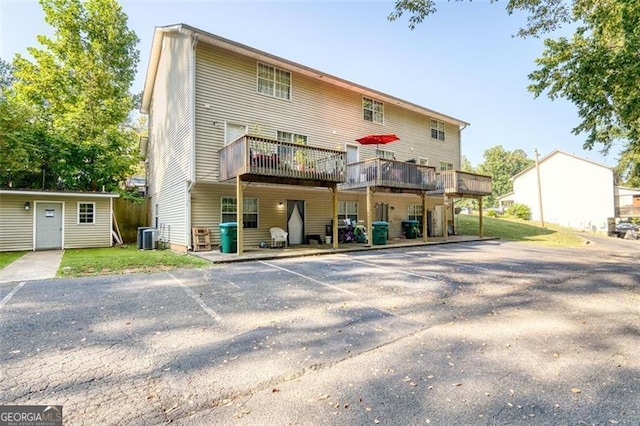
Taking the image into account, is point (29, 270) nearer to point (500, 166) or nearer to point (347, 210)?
point (347, 210)

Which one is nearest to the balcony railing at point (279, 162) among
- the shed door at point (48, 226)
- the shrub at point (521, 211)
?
the shed door at point (48, 226)

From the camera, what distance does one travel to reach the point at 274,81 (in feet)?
46.6

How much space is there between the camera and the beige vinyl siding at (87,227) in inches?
552

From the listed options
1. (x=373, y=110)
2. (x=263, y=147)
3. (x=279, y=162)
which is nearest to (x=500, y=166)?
(x=373, y=110)

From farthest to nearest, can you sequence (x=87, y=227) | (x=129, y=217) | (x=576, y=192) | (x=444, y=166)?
1. (x=576, y=192)
2. (x=444, y=166)
3. (x=129, y=217)
4. (x=87, y=227)

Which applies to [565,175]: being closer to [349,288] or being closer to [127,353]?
[349,288]

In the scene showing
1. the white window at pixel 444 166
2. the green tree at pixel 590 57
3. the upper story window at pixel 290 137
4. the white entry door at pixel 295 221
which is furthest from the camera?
the white window at pixel 444 166

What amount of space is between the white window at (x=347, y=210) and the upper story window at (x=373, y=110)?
15.7 ft

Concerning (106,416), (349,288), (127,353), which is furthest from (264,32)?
(106,416)

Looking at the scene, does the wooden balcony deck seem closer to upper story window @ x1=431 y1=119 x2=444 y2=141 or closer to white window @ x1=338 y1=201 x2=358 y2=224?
upper story window @ x1=431 y1=119 x2=444 y2=141

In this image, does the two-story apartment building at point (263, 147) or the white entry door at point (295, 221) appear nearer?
the two-story apartment building at point (263, 147)

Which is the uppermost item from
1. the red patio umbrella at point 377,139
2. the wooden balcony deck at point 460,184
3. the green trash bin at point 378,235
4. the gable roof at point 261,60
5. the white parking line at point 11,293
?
the gable roof at point 261,60

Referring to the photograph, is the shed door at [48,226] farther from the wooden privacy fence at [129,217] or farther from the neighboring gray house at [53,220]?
the wooden privacy fence at [129,217]

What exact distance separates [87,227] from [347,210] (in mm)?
12383
